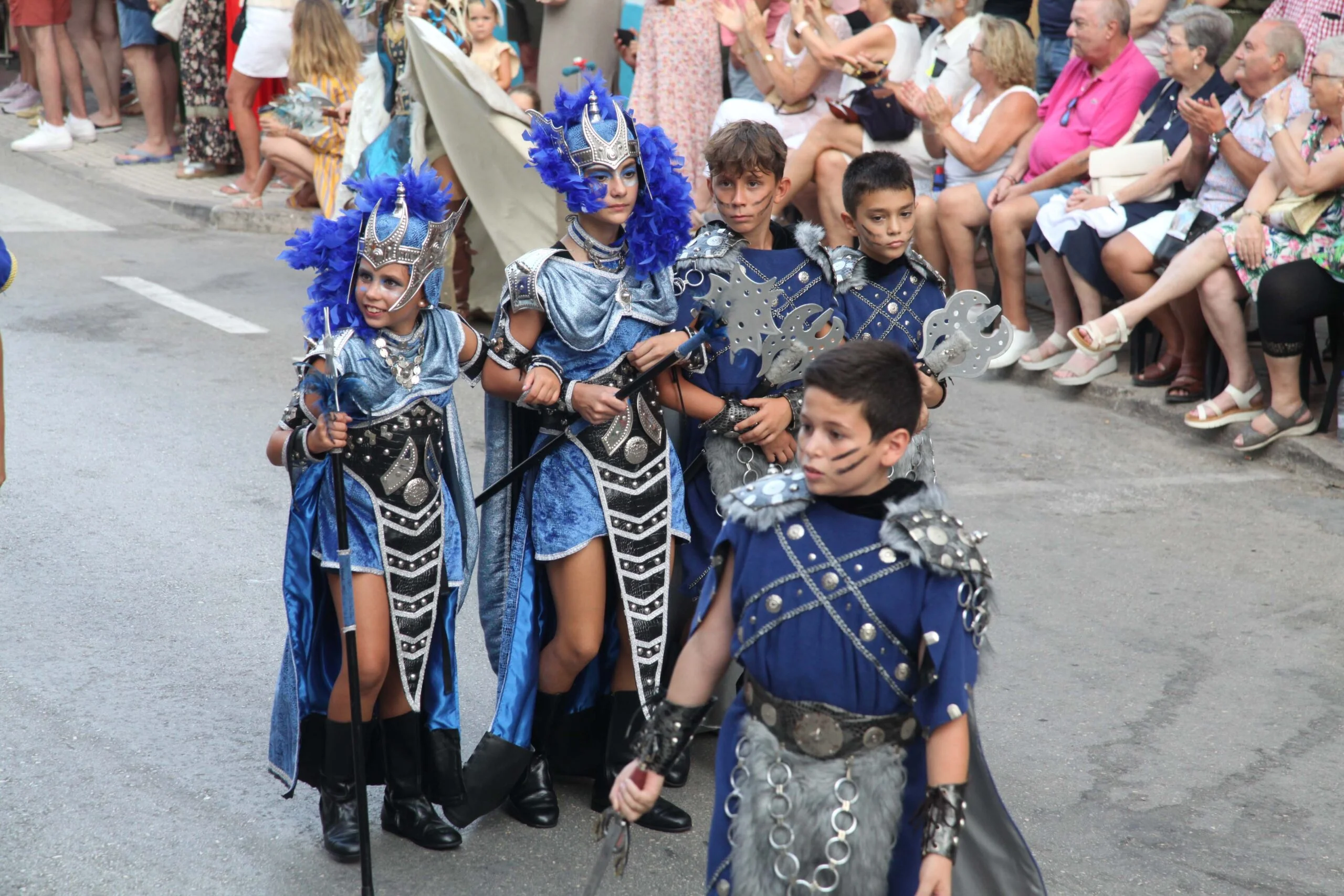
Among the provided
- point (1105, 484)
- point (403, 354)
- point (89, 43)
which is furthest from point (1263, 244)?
point (89, 43)

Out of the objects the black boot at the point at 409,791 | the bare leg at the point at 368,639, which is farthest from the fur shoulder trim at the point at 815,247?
the black boot at the point at 409,791

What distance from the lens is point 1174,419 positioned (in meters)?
7.65

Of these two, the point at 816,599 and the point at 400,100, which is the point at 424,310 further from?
the point at 400,100

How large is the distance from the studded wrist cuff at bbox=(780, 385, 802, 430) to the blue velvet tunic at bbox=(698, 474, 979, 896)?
1351mm

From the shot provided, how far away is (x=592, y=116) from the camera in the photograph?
3.96 m

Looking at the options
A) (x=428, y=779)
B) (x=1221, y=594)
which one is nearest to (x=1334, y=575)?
(x=1221, y=594)

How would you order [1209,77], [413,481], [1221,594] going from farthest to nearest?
[1209,77]
[1221,594]
[413,481]

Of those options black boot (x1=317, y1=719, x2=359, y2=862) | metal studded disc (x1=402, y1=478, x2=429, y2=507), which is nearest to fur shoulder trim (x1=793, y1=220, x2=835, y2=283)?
metal studded disc (x1=402, y1=478, x2=429, y2=507)

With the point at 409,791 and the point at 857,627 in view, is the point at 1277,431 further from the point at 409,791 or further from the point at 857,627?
the point at 857,627

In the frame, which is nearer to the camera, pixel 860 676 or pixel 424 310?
pixel 860 676

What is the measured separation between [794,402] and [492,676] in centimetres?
145

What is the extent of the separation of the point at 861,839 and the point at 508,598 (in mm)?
1555

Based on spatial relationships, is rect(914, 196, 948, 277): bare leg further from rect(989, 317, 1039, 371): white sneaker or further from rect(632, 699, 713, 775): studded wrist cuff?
rect(632, 699, 713, 775): studded wrist cuff

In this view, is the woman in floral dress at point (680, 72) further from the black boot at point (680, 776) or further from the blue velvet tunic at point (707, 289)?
the black boot at point (680, 776)
